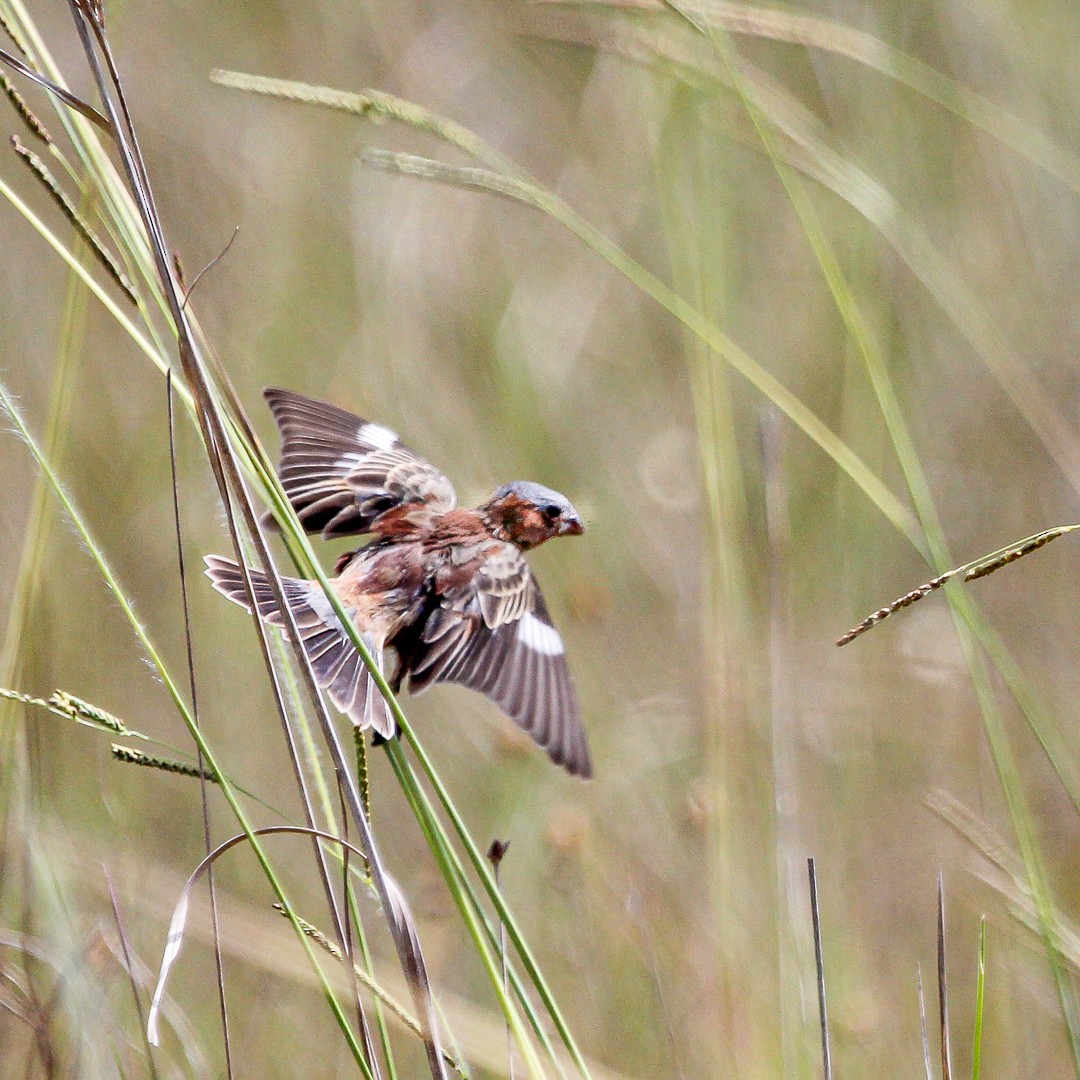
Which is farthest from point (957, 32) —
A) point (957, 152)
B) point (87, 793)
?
point (87, 793)

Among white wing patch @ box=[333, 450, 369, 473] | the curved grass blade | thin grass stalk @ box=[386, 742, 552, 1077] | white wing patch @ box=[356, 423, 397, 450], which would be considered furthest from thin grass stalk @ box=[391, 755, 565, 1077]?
white wing patch @ box=[356, 423, 397, 450]

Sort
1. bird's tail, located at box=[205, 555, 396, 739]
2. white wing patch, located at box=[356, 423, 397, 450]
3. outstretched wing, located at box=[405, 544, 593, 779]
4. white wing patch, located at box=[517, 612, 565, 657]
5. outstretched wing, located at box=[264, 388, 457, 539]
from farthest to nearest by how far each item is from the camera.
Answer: white wing patch, located at box=[356, 423, 397, 450] < outstretched wing, located at box=[264, 388, 457, 539] < white wing patch, located at box=[517, 612, 565, 657] < outstretched wing, located at box=[405, 544, 593, 779] < bird's tail, located at box=[205, 555, 396, 739]

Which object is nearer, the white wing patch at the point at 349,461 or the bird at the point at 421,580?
the bird at the point at 421,580

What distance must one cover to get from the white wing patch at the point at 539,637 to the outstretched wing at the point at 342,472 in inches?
13.1

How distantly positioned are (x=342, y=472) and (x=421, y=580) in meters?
0.38

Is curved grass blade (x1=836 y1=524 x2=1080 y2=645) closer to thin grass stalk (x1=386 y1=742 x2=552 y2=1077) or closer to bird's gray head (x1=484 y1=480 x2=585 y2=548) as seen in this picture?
thin grass stalk (x1=386 y1=742 x2=552 y2=1077)

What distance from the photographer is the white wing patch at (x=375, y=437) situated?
102 inches

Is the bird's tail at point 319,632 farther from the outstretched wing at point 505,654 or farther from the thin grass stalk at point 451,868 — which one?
the thin grass stalk at point 451,868

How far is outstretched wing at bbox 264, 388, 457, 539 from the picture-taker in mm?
2406

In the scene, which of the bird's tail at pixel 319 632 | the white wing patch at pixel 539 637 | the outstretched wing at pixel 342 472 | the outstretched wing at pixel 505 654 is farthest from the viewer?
the outstretched wing at pixel 342 472

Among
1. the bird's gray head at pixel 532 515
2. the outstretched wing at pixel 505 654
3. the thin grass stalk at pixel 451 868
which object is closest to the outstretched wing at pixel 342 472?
the bird's gray head at pixel 532 515

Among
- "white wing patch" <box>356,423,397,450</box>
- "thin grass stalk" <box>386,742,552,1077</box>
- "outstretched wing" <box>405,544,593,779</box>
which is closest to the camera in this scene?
"thin grass stalk" <box>386,742,552,1077</box>

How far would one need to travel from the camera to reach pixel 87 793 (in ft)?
7.84

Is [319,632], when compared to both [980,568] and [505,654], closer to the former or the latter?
[505,654]
